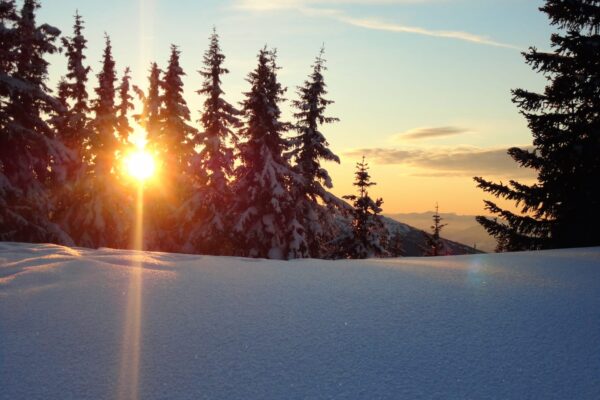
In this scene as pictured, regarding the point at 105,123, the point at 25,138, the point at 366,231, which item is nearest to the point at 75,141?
the point at 105,123

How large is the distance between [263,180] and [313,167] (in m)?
3.84

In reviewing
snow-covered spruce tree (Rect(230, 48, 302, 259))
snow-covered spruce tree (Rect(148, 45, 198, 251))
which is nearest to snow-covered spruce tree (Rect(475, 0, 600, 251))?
snow-covered spruce tree (Rect(230, 48, 302, 259))

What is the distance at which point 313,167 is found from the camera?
2119 cm

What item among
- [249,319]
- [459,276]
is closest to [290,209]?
[459,276]

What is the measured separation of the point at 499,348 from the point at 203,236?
18085 millimetres

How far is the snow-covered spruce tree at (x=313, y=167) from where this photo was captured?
2032 centimetres

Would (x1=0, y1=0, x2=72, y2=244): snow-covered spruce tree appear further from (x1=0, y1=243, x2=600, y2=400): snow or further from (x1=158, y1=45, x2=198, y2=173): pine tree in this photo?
(x1=0, y1=243, x2=600, y2=400): snow

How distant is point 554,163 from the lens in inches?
495

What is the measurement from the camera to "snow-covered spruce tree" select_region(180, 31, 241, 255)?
19.6m

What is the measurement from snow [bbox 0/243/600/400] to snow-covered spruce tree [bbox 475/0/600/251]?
9.45 metres

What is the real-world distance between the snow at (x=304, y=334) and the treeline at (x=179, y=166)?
13.3 m

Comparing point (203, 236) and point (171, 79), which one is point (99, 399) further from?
point (171, 79)

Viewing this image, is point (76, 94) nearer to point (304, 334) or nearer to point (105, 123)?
point (105, 123)

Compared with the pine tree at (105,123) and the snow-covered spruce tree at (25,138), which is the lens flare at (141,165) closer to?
the pine tree at (105,123)
